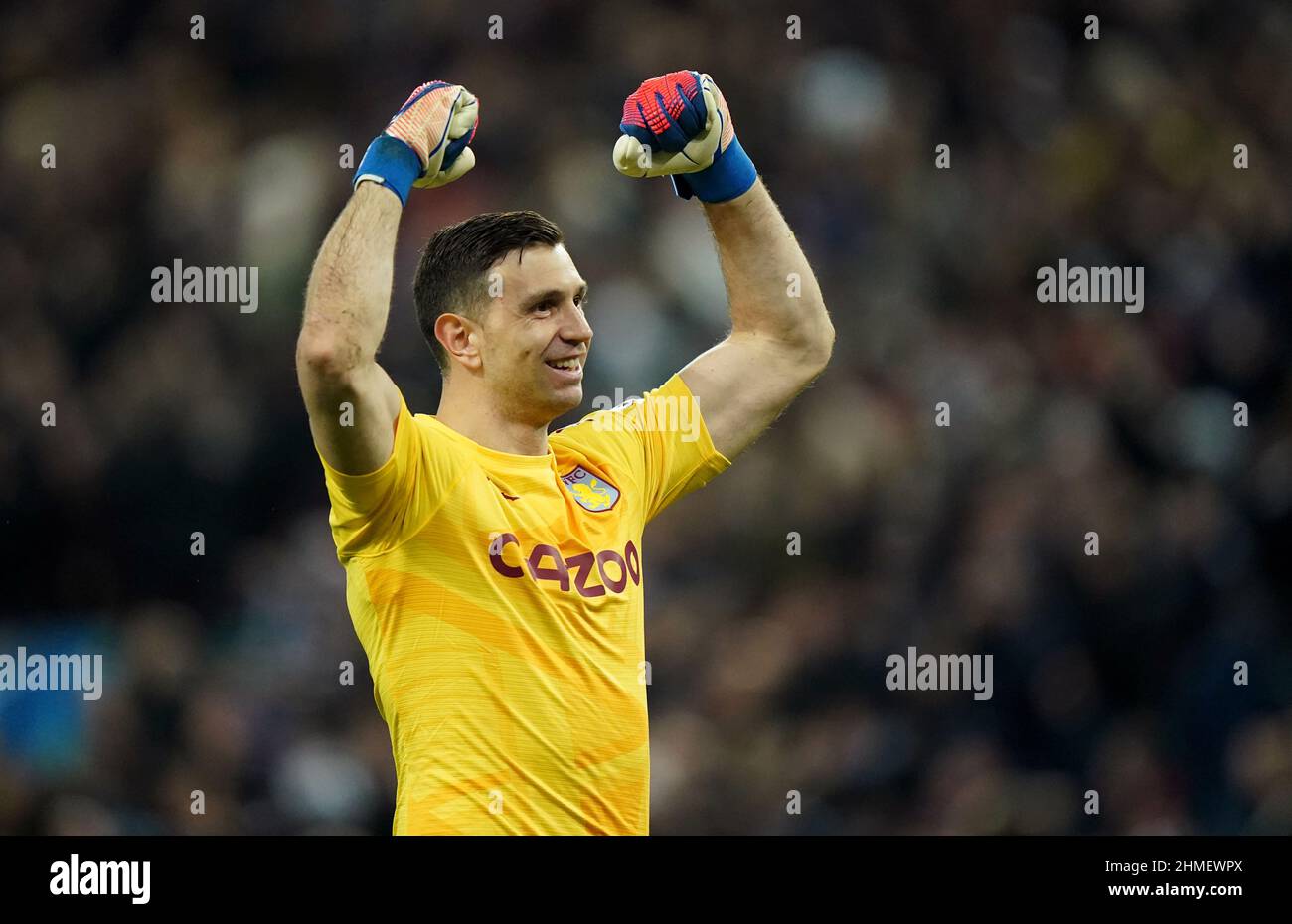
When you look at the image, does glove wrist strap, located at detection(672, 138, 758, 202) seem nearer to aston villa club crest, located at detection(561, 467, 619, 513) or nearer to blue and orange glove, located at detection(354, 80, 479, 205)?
blue and orange glove, located at detection(354, 80, 479, 205)

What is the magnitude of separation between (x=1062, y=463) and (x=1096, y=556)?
0.44m

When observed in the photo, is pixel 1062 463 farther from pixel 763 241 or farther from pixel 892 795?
pixel 763 241

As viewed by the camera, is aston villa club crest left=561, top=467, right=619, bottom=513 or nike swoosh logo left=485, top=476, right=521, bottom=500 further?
aston villa club crest left=561, top=467, right=619, bottom=513

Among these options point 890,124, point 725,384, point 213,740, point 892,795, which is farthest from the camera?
point 890,124

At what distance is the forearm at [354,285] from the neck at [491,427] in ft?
1.62

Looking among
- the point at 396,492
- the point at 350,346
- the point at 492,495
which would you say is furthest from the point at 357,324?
the point at 492,495

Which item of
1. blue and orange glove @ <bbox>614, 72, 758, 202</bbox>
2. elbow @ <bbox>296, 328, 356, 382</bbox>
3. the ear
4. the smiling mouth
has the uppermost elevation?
blue and orange glove @ <bbox>614, 72, 758, 202</bbox>

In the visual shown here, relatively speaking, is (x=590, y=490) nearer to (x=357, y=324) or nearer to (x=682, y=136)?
(x=357, y=324)

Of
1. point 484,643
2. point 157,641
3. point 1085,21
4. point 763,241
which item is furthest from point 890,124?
point 484,643

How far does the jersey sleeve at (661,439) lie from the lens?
13.4 feet

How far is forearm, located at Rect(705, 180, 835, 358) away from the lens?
167 inches

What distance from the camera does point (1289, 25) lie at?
7.83 meters

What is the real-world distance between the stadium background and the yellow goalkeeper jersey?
2.62 metres

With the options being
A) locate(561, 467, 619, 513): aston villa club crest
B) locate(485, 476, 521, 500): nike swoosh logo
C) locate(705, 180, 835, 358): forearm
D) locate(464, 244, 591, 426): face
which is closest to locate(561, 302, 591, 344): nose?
locate(464, 244, 591, 426): face
